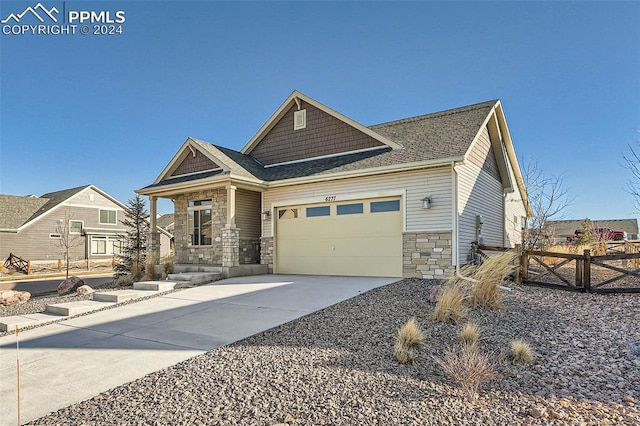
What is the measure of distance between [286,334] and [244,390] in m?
1.82

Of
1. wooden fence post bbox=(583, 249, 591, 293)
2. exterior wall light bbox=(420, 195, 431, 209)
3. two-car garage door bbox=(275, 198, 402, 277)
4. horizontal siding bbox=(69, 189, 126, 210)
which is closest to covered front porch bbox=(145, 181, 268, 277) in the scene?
two-car garage door bbox=(275, 198, 402, 277)

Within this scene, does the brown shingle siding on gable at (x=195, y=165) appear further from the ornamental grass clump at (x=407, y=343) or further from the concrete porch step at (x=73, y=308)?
the ornamental grass clump at (x=407, y=343)

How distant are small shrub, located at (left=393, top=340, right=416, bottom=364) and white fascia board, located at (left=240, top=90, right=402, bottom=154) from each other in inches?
328

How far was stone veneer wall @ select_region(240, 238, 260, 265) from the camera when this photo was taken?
13.3 metres

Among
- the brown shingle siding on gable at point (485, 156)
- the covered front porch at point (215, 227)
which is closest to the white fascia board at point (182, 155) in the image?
the covered front porch at point (215, 227)

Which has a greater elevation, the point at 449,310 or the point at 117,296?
the point at 449,310

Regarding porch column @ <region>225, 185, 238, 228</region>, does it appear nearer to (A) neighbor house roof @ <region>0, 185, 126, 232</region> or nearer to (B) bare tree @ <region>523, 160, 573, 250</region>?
(B) bare tree @ <region>523, 160, 573, 250</region>

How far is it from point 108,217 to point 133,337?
2932 cm

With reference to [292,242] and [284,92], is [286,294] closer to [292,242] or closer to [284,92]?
[292,242]

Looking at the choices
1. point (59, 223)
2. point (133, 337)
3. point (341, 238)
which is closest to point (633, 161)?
point (341, 238)

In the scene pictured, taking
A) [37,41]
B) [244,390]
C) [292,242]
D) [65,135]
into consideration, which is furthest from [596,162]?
[65,135]

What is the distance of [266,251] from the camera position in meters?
13.3

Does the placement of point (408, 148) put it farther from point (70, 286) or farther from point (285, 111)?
point (70, 286)

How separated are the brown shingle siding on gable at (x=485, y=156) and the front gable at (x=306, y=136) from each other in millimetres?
2807
